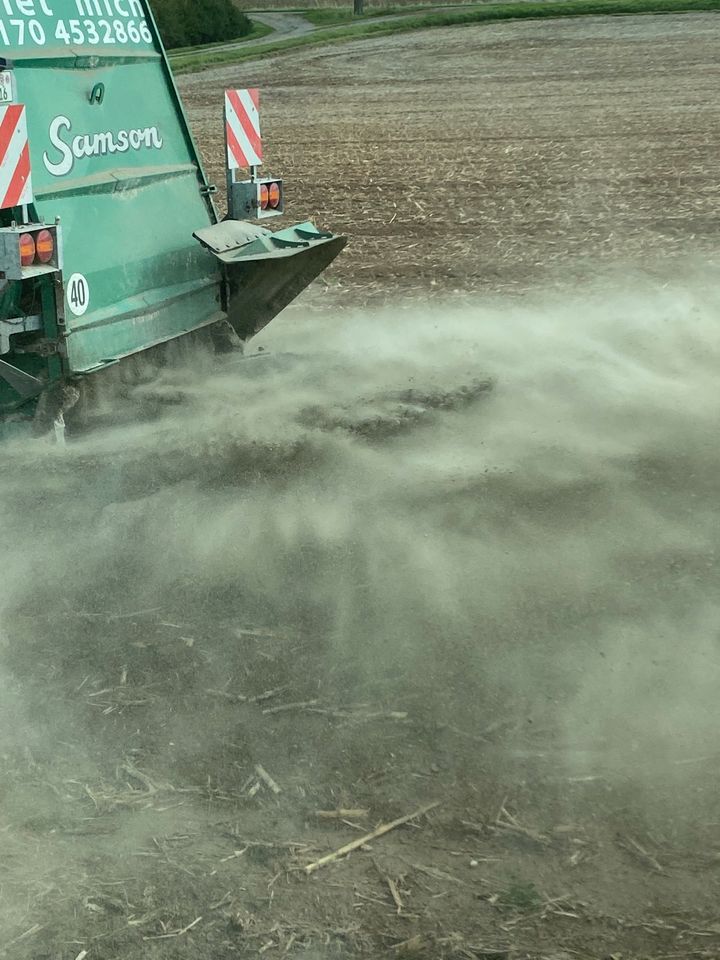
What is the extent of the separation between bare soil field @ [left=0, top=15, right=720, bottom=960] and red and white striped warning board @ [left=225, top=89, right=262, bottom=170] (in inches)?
45.3

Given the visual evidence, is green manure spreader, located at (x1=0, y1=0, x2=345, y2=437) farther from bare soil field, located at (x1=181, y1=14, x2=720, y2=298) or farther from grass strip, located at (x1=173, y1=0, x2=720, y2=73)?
grass strip, located at (x1=173, y1=0, x2=720, y2=73)

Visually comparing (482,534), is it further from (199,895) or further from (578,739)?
(199,895)

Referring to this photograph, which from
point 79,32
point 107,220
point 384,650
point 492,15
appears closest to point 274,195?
point 107,220

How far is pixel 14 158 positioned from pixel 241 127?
2.00 m

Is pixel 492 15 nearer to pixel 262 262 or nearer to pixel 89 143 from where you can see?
pixel 262 262

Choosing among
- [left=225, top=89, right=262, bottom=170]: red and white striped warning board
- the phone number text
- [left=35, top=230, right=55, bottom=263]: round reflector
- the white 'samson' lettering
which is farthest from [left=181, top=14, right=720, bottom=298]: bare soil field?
[left=35, top=230, right=55, bottom=263]: round reflector

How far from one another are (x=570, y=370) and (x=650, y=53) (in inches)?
959

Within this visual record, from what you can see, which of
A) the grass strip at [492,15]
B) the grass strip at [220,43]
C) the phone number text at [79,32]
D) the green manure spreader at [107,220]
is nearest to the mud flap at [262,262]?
the green manure spreader at [107,220]

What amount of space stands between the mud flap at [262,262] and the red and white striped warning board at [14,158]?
4.11ft

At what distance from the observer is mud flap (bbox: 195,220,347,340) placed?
652 centimetres

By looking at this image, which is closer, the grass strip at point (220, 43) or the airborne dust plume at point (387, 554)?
the airborne dust plume at point (387, 554)

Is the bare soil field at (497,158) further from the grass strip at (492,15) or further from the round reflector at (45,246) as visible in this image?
the grass strip at (492,15)

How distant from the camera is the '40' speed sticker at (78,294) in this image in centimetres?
570

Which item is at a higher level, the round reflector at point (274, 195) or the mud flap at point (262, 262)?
the round reflector at point (274, 195)
